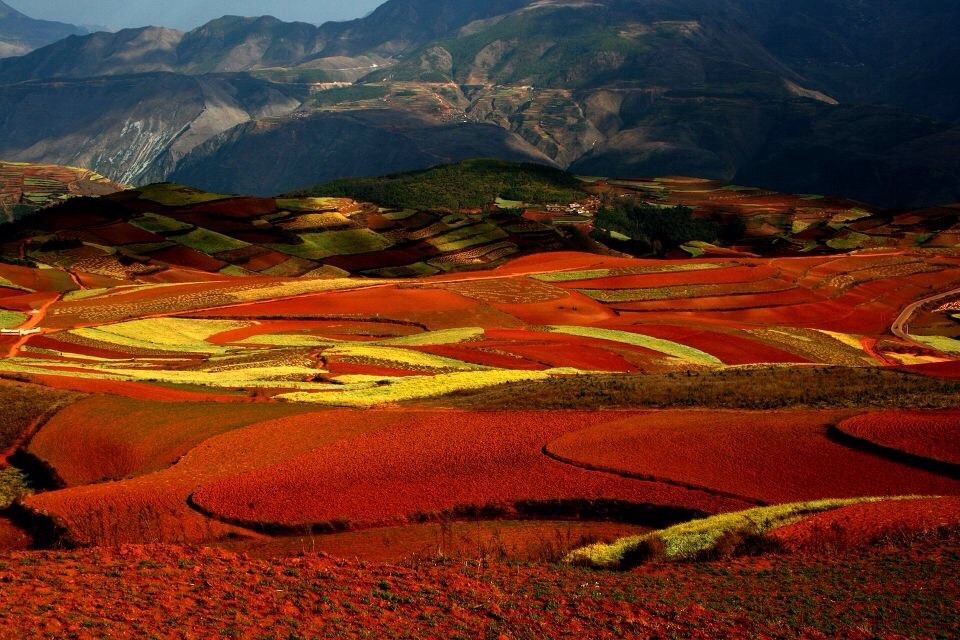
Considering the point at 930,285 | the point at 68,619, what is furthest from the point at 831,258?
the point at 68,619

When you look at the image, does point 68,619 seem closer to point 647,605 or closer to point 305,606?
point 305,606

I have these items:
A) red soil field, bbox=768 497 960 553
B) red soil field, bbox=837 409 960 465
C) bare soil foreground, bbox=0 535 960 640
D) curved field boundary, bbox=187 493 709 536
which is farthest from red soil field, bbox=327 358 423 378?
red soil field, bbox=768 497 960 553

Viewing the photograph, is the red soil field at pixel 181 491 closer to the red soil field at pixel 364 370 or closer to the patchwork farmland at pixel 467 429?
the patchwork farmland at pixel 467 429

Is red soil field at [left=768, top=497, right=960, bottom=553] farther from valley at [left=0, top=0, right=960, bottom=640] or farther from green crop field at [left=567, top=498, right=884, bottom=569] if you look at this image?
green crop field at [left=567, top=498, right=884, bottom=569]

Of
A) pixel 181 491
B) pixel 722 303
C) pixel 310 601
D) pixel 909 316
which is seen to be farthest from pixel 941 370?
pixel 909 316

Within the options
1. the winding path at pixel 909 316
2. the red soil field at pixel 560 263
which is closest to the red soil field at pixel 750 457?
the winding path at pixel 909 316
